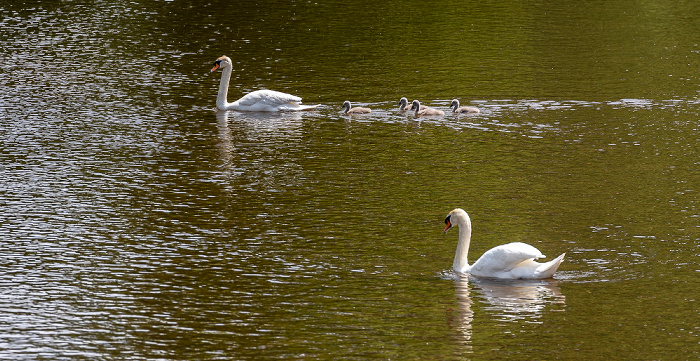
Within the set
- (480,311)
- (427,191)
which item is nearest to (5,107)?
(427,191)

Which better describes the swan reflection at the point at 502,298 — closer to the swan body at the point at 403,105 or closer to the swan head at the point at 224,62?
the swan body at the point at 403,105

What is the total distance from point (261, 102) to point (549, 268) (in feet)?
49.6

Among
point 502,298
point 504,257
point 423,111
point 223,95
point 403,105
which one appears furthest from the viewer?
point 223,95

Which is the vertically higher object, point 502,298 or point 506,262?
point 506,262

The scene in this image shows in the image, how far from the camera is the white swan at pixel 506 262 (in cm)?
1645

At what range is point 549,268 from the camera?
53.8ft

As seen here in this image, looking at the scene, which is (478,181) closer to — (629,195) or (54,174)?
(629,195)

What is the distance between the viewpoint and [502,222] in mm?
19609

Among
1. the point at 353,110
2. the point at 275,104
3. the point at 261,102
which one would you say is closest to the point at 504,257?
the point at 353,110

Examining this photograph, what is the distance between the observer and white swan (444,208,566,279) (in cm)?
1645

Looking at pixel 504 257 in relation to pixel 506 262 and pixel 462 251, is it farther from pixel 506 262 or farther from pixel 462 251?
pixel 462 251

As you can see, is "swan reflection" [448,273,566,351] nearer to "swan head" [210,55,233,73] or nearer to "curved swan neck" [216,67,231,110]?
"curved swan neck" [216,67,231,110]

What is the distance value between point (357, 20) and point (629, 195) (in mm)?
24696

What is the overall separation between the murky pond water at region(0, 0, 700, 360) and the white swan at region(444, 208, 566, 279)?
0.18 m
